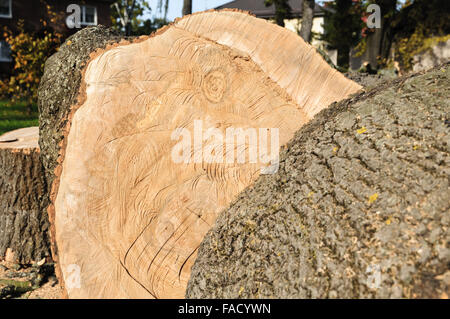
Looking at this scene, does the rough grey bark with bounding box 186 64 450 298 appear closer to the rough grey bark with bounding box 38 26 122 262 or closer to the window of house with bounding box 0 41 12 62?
the rough grey bark with bounding box 38 26 122 262

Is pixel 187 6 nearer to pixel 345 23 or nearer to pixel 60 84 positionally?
pixel 345 23

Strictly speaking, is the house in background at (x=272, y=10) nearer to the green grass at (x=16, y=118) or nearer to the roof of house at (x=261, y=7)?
the roof of house at (x=261, y=7)

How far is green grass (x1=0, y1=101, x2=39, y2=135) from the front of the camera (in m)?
7.04

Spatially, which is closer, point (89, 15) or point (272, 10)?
point (89, 15)

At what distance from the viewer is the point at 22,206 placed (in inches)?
127

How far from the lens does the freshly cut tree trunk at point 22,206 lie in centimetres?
316

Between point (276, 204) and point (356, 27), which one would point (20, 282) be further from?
point (356, 27)

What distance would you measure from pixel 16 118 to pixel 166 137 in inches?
296

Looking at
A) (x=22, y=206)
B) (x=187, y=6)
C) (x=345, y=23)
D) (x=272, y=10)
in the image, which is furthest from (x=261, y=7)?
(x=22, y=206)

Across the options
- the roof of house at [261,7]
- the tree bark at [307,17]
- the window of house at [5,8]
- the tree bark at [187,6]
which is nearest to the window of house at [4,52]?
the window of house at [5,8]

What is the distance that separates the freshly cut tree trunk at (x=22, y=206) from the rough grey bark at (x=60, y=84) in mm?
623

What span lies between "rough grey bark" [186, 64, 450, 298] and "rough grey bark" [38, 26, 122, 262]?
1211 mm

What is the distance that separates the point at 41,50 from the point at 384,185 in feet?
25.8

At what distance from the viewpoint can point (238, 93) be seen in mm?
1987
